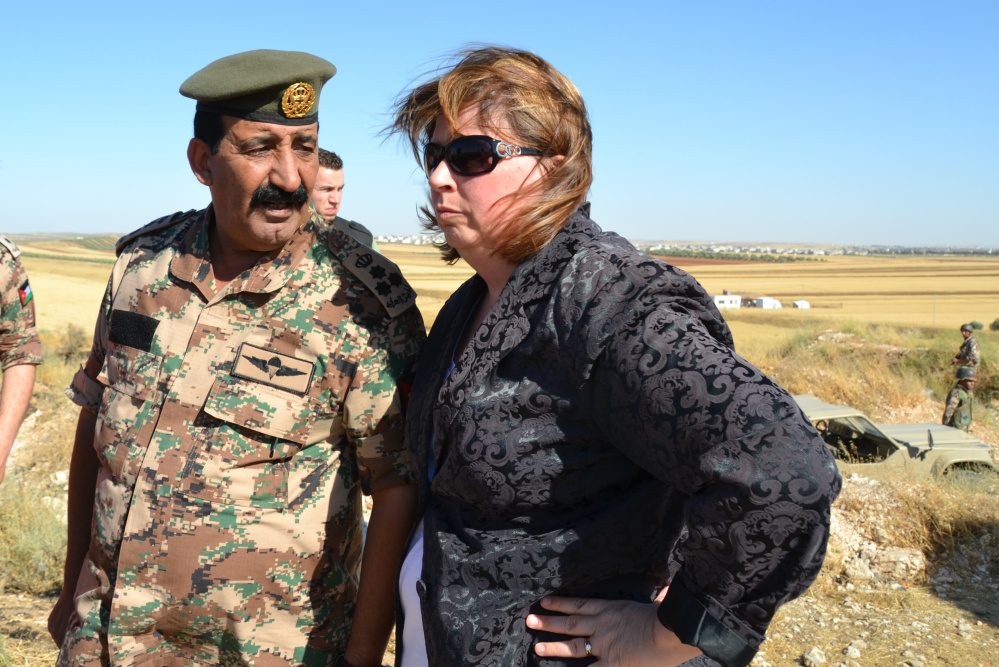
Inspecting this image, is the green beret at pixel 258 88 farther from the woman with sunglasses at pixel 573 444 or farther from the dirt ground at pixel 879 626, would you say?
the dirt ground at pixel 879 626

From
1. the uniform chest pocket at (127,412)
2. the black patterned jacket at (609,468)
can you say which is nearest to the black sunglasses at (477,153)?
the black patterned jacket at (609,468)

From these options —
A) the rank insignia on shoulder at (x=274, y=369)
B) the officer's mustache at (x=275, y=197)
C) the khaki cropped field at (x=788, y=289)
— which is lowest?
the khaki cropped field at (x=788, y=289)

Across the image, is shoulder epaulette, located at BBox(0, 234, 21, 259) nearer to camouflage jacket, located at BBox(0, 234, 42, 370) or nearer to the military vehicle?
camouflage jacket, located at BBox(0, 234, 42, 370)

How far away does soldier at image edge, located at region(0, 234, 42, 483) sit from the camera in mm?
2895

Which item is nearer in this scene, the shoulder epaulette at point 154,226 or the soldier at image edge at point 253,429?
the soldier at image edge at point 253,429

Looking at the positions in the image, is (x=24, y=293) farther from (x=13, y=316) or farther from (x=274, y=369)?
(x=274, y=369)

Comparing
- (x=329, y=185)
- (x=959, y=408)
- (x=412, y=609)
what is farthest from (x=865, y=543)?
(x=959, y=408)

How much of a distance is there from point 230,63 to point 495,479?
133 centimetres

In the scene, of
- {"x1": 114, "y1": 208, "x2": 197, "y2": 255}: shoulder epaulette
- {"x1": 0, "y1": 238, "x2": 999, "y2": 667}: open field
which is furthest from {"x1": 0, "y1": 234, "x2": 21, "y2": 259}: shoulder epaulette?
{"x1": 0, "y1": 238, "x2": 999, "y2": 667}: open field

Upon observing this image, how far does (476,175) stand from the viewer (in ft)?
4.79

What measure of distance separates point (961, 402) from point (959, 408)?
0.10 metres

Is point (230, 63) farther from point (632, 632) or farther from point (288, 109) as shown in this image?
point (632, 632)

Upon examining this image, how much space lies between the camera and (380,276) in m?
1.90

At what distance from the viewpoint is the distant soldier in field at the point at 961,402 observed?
39.4ft
